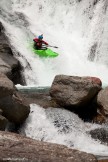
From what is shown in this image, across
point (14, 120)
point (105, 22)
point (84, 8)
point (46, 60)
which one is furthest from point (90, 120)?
point (84, 8)

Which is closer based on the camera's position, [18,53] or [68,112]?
[68,112]

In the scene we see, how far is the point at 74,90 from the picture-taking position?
9.38 m

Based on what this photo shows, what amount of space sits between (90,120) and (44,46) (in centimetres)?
688

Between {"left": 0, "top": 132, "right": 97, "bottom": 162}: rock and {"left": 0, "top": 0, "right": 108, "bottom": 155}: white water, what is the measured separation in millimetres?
10416

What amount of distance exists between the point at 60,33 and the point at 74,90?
32.1ft

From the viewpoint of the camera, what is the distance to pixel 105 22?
17562 millimetres

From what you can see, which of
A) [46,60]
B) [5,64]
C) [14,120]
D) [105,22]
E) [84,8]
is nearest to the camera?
[14,120]

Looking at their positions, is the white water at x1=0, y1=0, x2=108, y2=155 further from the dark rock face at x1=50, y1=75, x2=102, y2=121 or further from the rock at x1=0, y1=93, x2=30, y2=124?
the rock at x1=0, y1=93, x2=30, y2=124

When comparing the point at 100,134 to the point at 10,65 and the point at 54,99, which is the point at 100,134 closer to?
the point at 54,99

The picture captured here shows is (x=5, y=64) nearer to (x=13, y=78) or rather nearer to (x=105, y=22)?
(x=13, y=78)

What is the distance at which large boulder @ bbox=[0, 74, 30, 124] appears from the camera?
23.5ft

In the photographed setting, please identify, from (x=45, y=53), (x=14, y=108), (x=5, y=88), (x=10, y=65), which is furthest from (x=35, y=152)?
(x=45, y=53)

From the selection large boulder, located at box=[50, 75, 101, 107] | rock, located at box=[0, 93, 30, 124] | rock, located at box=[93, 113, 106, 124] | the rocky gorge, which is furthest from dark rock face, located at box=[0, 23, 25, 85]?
rock, located at box=[0, 93, 30, 124]

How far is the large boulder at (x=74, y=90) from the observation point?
930 centimetres
